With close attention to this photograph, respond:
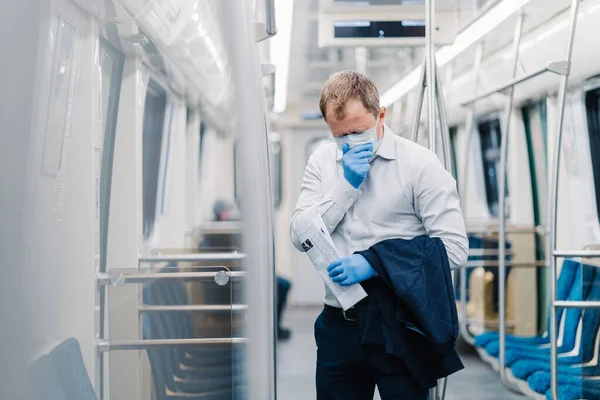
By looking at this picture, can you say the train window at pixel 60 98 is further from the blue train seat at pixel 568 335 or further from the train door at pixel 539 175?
the train door at pixel 539 175

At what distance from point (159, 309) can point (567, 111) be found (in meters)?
3.20

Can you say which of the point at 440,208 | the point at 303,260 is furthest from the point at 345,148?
the point at 303,260

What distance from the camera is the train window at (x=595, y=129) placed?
4.39 m

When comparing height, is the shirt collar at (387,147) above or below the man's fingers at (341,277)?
above

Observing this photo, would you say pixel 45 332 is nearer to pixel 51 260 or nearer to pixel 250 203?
pixel 51 260

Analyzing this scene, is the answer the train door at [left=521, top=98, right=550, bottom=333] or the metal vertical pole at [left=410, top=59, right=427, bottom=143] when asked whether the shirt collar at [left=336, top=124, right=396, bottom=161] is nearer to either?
the metal vertical pole at [left=410, top=59, right=427, bottom=143]

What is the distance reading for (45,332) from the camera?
6.11ft

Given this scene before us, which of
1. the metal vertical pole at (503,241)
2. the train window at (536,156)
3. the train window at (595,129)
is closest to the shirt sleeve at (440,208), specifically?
the metal vertical pole at (503,241)

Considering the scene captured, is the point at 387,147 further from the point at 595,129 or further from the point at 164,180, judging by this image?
the point at 595,129

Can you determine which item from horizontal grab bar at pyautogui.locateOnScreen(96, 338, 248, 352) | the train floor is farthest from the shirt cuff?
the train floor

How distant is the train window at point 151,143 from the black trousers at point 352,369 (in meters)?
0.76

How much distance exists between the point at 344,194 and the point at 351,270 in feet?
0.70

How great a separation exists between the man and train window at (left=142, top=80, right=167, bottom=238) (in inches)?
24.5

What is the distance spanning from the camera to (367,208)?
217cm
